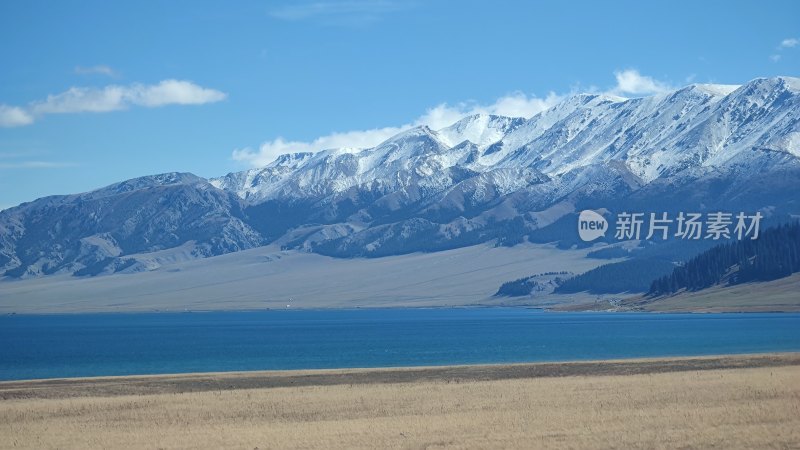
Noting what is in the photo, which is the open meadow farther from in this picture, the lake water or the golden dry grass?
the lake water

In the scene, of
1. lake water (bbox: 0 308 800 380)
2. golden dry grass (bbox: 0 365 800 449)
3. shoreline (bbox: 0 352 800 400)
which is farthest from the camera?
lake water (bbox: 0 308 800 380)

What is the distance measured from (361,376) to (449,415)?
78.5 ft

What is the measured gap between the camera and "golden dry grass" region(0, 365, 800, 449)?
48094 millimetres

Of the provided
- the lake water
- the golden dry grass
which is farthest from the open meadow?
the lake water

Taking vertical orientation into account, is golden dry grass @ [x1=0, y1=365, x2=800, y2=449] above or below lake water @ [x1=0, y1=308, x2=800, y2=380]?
above

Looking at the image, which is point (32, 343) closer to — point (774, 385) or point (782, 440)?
point (774, 385)

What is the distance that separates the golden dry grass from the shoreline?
324 cm

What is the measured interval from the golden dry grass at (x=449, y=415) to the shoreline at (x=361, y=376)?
10.6ft

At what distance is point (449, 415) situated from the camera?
5634cm

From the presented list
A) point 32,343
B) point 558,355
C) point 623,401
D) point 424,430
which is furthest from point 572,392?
point 32,343

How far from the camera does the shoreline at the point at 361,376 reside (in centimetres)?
7388

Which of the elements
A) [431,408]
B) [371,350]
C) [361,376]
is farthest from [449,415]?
[371,350]

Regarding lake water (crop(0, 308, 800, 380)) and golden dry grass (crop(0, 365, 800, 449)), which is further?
lake water (crop(0, 308, 800, 380))

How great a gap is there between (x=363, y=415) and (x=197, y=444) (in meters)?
11.0
